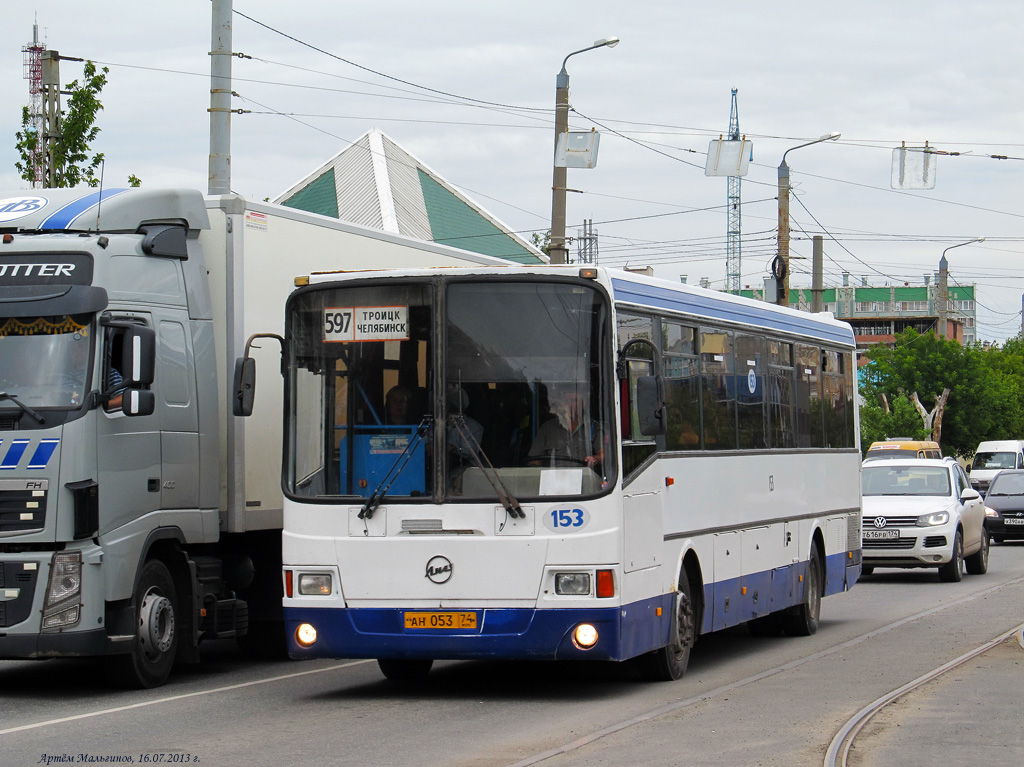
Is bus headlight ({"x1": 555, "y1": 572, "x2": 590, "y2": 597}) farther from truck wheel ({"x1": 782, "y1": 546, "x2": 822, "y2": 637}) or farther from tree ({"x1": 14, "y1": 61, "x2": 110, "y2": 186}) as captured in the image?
tree ({"x1": 14, "y1": 61, "x2": 110, "y2": 186})

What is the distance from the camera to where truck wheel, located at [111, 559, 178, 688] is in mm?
11484

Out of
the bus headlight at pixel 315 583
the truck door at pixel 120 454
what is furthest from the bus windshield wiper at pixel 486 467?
the truck door at pixel 120 454

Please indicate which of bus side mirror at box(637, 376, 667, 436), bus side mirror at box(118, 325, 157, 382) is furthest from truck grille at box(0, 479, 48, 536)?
bus side mirror at box(637, 376, 667, 436)

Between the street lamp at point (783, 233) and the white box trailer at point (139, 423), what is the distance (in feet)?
54.9

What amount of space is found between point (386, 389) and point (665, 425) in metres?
1.89

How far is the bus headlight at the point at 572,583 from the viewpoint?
10.3 m

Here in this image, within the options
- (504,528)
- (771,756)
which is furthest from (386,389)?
(771,756)

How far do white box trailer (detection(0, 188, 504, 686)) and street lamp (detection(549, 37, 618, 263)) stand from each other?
363 inches

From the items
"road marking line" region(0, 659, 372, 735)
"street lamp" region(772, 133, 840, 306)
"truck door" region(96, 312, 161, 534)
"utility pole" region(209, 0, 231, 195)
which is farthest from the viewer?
"street lamp" region(772, 133, 840, 306)

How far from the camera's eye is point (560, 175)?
23.4 metres

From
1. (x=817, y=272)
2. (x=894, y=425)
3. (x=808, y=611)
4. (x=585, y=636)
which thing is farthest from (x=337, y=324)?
(x=894, y=425)

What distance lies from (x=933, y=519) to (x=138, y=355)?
14.4 metres

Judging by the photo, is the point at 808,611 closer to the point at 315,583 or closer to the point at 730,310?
the point at 730,310

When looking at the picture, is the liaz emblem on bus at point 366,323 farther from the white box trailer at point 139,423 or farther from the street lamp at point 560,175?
the street lamp at point 560,175
